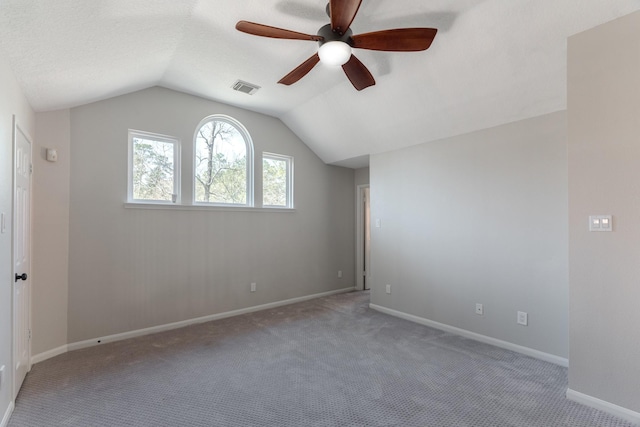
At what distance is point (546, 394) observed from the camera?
2.30 metres

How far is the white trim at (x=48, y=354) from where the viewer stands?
2.80m

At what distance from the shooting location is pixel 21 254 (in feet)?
8.14

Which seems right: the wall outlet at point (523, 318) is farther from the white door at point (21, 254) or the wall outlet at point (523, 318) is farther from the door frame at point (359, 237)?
the white door at point (21, 254)

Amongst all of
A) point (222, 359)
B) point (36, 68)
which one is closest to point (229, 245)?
point (222, 359)

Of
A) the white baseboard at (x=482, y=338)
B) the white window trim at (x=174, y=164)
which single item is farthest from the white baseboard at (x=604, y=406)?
the white window trim at (x=174, y=164)

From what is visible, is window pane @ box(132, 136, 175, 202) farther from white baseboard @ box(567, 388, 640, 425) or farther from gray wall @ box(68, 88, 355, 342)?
white baseboard @ box(567, 388, 640, 425)

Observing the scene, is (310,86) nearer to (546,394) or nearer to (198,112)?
(198,112)

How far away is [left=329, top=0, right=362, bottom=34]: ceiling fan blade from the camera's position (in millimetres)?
1724

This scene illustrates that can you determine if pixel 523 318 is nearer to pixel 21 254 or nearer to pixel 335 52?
pixel 335 52

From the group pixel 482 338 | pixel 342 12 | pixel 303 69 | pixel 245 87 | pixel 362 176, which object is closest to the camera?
pixel 342 12

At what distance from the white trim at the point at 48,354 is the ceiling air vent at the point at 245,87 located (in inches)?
126

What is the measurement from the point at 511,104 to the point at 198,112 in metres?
3.52

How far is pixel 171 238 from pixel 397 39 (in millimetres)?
3177

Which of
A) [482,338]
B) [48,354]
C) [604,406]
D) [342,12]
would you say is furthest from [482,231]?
[48,354]
